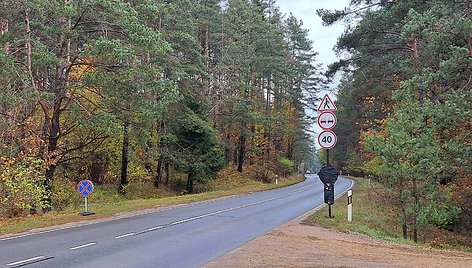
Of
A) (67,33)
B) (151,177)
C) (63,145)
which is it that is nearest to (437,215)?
(67,33)

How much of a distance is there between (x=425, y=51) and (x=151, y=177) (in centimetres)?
2223

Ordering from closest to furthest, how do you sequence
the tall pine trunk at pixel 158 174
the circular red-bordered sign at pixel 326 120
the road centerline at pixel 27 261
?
the road centerline at pixel 27 261 < the circular red-bordered sign at pixel 326 120 < the tall pine trunk at pixel 158 174

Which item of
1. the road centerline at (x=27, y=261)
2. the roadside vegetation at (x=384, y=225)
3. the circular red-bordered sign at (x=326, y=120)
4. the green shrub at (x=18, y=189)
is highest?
the circular red-bordered sign at (x=326, y=120)

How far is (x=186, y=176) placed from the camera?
3756 centimetres

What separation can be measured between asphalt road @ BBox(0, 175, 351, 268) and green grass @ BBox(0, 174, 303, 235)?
161cm

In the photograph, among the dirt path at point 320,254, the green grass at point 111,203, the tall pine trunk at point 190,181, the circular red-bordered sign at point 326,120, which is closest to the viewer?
the dirt path at point 320,254

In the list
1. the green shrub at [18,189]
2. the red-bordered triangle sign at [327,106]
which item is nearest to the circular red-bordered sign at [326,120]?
the red-bordered triangle sign at [327,106]

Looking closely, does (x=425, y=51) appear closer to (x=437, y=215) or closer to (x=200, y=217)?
(x=437, y=215)

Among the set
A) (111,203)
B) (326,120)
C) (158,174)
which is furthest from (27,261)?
(158,174)

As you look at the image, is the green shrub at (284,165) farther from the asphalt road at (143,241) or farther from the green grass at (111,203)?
the asphalt road at (143,241)

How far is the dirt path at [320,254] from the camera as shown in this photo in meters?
8.74

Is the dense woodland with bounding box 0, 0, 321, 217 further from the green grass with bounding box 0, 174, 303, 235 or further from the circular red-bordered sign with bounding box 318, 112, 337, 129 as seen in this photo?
the circular red-bordered sign with bounding box 318, 112, 337, 129

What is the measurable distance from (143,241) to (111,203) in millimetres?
13748

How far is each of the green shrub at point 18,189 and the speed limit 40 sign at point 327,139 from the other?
10428mm
